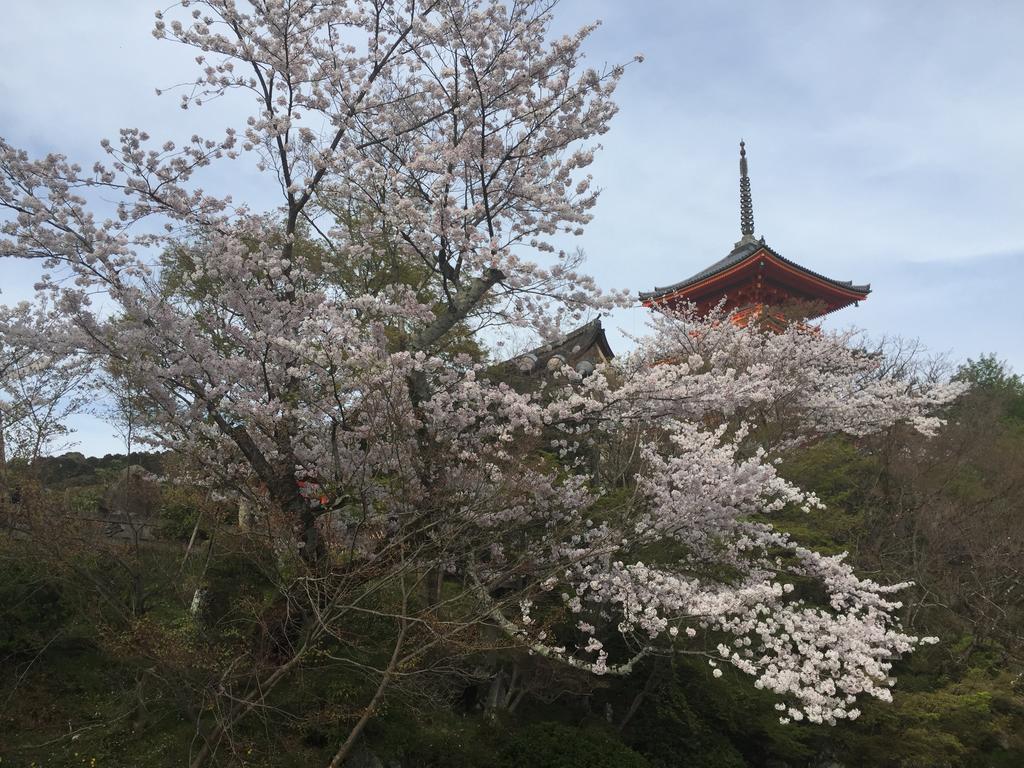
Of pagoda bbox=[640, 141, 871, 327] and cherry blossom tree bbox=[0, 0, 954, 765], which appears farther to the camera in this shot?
pagoda bbox=[640, 141, 871, 327]

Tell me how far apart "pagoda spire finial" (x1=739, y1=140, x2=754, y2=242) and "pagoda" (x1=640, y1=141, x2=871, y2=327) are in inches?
92.9

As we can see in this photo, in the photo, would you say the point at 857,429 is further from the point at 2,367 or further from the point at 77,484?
the point at 77,484

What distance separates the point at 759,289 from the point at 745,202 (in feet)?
20.5

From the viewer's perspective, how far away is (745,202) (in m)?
30.9

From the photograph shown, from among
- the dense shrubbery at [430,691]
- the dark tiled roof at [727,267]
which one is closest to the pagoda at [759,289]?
the dark tiled roof at [727,267]

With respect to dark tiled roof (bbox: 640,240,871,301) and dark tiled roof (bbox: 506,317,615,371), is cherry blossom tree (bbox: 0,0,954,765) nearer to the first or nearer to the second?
dark tiled roof (bbox: 506,317,615,371)

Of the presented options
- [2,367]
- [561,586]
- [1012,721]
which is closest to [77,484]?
[2,367]

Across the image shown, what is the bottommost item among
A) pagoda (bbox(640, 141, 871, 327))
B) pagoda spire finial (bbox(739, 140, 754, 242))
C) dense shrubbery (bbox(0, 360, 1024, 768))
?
dense shrubbery (bbox(0, 360, 1024, 768))

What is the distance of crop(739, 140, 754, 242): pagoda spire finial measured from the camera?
3038 cm

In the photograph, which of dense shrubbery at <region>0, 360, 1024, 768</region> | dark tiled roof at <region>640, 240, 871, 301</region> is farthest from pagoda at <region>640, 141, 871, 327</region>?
dense shrubbery at <region>0, 360, 1024, 768</region>

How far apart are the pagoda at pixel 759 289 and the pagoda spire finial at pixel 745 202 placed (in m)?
2.36

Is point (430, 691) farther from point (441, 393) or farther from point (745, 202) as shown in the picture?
point (745, 202)

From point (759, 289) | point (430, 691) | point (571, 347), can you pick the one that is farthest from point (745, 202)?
point (430, 691)

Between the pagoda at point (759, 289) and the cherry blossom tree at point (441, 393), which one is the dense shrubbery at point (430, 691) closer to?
the cherry blossom tree at point (441, 393)
